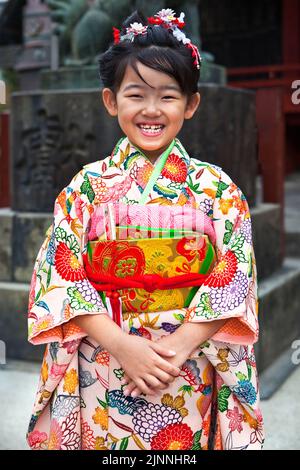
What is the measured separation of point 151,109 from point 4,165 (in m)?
6.14

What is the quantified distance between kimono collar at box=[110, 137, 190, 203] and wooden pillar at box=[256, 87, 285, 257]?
2718mm

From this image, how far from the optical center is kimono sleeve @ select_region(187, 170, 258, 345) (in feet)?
4.92

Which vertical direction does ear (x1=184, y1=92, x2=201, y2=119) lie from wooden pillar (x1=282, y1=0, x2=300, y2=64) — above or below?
below

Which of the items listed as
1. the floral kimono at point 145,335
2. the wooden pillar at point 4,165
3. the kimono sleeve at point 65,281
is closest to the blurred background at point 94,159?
the floral kimono at point 145,335

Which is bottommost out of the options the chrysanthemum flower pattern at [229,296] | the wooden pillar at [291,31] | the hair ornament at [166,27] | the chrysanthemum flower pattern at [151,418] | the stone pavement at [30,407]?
the stone pavement at [30,407]

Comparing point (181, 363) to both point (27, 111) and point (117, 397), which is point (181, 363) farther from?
point (27, 111)

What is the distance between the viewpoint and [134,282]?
1.53 m

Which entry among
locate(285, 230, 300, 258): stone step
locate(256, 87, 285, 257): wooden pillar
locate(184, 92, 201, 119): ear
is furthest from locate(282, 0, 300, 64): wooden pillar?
locate(184, 92, 201, 119): ear

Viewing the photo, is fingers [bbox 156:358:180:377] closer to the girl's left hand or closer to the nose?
the girl's left hand

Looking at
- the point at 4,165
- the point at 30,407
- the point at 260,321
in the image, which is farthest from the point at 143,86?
the point at 4,165

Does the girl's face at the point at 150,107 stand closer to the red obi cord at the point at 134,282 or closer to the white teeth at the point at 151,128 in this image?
the white teeth at the point at 151,128

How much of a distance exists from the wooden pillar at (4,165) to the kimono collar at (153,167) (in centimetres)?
583

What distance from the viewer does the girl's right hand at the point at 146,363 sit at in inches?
56.9
